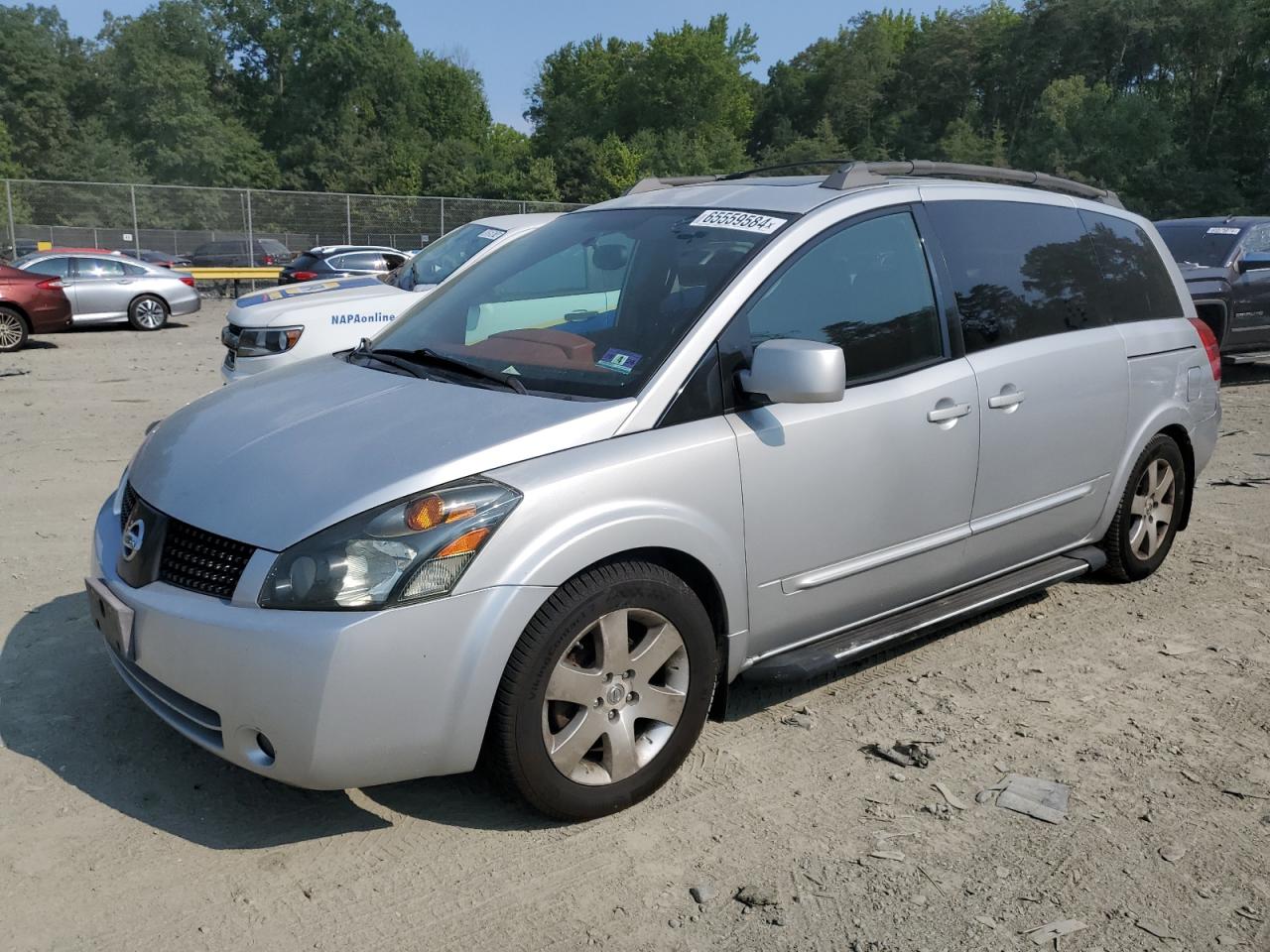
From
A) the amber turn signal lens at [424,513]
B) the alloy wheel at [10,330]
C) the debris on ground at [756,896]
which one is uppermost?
the amber turn signal lens at [424,513]

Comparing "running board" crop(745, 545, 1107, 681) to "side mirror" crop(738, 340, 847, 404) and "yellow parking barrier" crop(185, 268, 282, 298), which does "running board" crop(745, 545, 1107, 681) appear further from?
"yellow parking barrier" crop(185, 268, 282, 298)

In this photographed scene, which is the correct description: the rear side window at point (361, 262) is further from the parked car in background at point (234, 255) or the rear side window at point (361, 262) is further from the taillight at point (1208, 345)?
the taillight at point (1208, 345)

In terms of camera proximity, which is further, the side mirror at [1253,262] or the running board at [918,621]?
the side mirror at [1253,262]

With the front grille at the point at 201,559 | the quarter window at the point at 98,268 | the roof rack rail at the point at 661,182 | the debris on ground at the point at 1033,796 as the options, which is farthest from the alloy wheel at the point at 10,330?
the debris on ground at the point at 1033,796

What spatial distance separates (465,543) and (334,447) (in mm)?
570

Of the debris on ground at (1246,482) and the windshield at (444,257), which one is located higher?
the windshield at (444,257)

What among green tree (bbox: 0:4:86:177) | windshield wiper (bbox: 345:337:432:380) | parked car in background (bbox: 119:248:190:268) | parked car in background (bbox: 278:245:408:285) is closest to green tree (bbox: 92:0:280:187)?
green tree (bbox: 0:4:86:177)

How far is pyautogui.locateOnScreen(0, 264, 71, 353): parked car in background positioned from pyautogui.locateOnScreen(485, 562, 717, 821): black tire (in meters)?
14.8

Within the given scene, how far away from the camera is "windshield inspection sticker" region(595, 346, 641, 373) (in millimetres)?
3402

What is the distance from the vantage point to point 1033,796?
3.38 metres

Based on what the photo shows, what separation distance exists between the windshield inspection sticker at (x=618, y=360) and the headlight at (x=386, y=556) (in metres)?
0.73

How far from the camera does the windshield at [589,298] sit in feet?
11.4

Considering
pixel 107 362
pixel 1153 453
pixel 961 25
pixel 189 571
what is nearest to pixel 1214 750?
pixel 1153 453

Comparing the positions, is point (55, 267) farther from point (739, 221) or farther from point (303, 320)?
point (739, 221)
